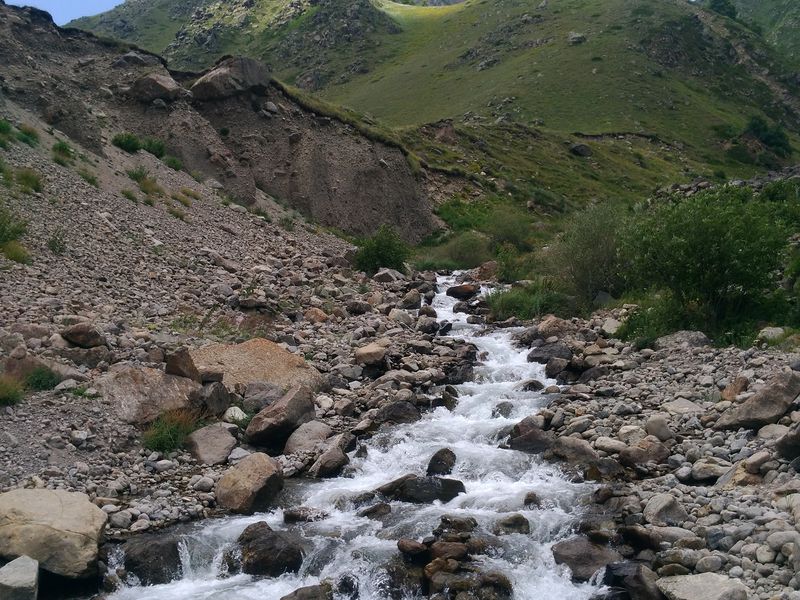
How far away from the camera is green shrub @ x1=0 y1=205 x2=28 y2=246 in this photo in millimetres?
18297

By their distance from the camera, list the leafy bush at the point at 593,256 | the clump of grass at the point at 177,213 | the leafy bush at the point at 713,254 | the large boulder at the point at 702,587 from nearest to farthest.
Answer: the large boulder at the point at 702,587 → the leafy bush at the point at 713,254 → the leafy bush at the point at 593,256 → the clump of grass at the point at 177,213

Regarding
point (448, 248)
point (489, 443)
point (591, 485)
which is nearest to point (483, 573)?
point (591, 485)

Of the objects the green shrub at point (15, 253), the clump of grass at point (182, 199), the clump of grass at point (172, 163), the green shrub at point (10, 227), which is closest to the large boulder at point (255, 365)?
the green shrub at point (15, 253)

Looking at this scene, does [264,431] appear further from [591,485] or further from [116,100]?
A: [116,100]

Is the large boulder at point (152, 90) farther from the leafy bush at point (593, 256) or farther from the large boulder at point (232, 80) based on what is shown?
the leafy bush at point (593, 256)

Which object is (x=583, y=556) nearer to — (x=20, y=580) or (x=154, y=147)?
(x=20, y=580)

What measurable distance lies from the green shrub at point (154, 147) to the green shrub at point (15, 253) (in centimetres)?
1447

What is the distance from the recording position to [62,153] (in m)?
25.3

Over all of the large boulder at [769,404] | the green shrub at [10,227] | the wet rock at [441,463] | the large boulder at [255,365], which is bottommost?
the wet rock at [441,463]

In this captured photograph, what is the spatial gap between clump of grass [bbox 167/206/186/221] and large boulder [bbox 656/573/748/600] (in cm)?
2145

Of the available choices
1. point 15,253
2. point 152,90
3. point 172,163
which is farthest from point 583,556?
point 152,90

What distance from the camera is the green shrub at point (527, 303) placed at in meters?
24.9

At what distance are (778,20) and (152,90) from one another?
140 meters

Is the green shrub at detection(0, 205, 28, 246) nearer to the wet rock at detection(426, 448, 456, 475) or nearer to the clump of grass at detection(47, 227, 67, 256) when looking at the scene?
the clump of grass at detection(47, 227, 67, 256)
